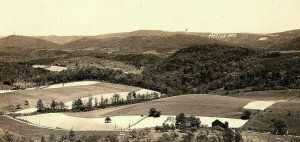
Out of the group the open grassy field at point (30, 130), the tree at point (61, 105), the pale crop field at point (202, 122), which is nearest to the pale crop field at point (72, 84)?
the tree at point (61, 105)

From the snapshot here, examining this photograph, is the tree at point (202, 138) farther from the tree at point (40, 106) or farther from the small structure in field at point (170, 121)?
the tree at point (40, 106)

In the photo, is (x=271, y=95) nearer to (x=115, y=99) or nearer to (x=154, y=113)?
(x=154, y=113)

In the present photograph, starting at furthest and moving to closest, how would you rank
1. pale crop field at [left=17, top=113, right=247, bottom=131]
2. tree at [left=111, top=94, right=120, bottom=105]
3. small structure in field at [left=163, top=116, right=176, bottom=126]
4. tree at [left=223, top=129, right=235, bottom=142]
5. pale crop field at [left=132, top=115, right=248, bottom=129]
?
tree at [left=111, top=94, right=120, bottom=105] < pale crop field at [left=17, top=113, right=247, bottom=131] < pale crop field at [left=132, top=115, right=248, bottom=129] < small structure in field at [left=163, top=116, right=176, bottom=126] < tree at [left=223, top=129, right=235, bottom=142]

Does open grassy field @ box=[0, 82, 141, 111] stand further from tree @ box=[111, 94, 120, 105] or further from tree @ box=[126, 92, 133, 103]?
tree @ box=[126, 92, 133, 103]

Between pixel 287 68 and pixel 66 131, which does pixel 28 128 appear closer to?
pixel 66 131

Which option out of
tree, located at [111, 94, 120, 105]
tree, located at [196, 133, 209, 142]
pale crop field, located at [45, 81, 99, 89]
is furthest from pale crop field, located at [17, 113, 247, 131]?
pale crop field, located at [45, 81, 99, 89]

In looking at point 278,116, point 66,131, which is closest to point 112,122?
point 66,131

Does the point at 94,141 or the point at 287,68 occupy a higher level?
the point at 287,68
